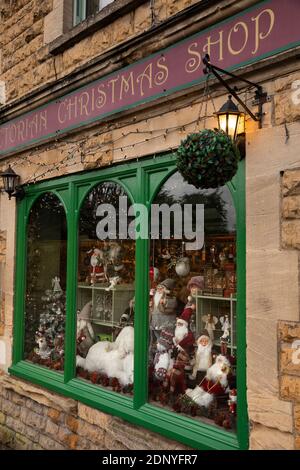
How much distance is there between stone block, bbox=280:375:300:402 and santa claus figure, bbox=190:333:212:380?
87 centimetres

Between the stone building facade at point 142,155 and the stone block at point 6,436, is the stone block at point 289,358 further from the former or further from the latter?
the stone block at point 6,436

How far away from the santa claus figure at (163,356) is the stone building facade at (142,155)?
1.63 feet

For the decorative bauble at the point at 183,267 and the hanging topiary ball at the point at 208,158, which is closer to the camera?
the hanging topiary ball at the point at 208,158

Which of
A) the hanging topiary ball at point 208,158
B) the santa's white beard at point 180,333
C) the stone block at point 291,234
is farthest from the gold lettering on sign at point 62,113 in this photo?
the stone block at point 291,234

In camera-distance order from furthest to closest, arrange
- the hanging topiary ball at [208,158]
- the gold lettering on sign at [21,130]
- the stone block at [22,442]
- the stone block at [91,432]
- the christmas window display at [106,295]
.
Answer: the gold lettering on sign at [21,130], the stone block at [22,442], the christmas window display at [106,295], the stone block at [91,432], the hanging topiary ball at [208,158]

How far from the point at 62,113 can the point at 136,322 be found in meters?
2.61

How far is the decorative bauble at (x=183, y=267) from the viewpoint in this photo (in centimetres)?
402

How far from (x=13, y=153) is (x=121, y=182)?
2298 millimetres

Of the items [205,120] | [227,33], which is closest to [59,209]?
[205,120]

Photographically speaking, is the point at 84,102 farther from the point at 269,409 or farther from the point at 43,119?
the point at 269,409

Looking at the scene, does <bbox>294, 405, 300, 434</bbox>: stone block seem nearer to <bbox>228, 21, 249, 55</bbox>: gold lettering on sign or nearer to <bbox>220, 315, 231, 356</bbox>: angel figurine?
<bbox>220, 315, 231, 356</bbox>: angel figurine

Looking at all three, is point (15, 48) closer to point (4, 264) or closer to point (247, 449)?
point (4, 264)

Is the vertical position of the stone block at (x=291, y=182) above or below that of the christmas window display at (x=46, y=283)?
above

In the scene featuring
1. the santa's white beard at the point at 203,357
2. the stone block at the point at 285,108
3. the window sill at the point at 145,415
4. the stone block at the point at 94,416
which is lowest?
the stone block at the point at 94,416
